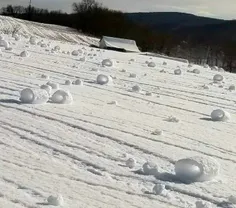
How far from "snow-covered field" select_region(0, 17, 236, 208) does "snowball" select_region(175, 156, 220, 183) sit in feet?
0.11

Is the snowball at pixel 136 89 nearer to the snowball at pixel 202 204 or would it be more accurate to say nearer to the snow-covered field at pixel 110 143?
the snow-covered field at pixel 110 143

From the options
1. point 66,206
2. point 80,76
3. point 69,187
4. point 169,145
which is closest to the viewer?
point 66,206

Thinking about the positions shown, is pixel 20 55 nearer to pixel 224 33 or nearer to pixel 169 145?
pixel 169 145

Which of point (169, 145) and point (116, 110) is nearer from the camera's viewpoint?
point (169, 145)

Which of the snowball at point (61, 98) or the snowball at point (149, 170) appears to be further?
the snowball at point (61, 98)

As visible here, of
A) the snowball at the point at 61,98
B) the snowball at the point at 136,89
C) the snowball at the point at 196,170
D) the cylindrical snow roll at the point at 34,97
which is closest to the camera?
the snowball at the point at 196,170

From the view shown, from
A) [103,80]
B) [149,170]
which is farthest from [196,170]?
[103,80]

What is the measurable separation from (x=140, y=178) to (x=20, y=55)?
466 cm

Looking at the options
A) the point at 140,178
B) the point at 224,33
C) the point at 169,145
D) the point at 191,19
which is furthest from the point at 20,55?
the point at 191,19

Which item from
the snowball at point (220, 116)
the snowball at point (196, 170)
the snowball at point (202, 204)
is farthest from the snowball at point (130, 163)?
the snowball at point (220, 116)

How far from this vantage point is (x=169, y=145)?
305 cm

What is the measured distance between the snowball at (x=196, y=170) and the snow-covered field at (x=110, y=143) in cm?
3

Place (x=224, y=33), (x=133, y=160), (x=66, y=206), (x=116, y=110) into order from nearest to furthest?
(x=66, y=206) < (x=133, y=160) < (x=116, y=110) < (x=224, y=33)

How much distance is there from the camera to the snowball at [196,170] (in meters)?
2.42
